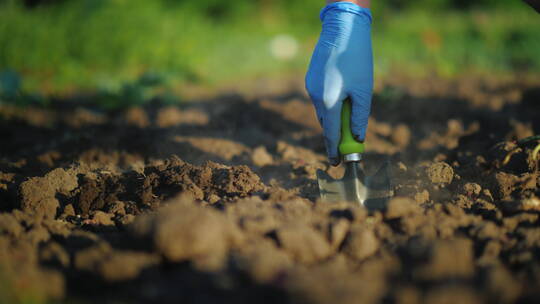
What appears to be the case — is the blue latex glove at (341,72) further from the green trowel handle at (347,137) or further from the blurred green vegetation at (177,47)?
the blurred green vegetation at (177,47)

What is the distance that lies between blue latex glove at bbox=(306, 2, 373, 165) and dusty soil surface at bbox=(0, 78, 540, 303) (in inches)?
14.0

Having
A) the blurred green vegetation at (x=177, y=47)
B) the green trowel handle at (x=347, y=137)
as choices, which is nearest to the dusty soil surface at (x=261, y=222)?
the green trowel handle at (x=347, y=137)

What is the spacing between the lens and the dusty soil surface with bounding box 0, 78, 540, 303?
1130 millimetres

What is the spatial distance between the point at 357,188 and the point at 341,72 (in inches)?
19.9

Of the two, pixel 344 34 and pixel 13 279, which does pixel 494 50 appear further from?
pixel 13 279

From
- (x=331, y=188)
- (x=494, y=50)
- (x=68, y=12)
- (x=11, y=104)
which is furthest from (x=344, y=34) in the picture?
(x=494, y=50)

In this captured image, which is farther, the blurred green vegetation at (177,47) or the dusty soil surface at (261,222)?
the blurred green vegetation at (177,47)

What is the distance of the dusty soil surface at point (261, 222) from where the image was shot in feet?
3.71

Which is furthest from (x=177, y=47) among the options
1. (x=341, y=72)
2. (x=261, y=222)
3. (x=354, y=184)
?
(x=261, y=222)

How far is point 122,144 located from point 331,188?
1705 millimetres

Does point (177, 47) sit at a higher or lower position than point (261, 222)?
higher

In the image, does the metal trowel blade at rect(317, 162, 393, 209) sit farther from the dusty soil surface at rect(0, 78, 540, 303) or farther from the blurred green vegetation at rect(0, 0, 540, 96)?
the blurred green vegetation at rect(0, 0, 540, 96)

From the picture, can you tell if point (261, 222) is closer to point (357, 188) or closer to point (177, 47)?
point (357, 188)

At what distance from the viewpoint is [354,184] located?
5.88 ft
